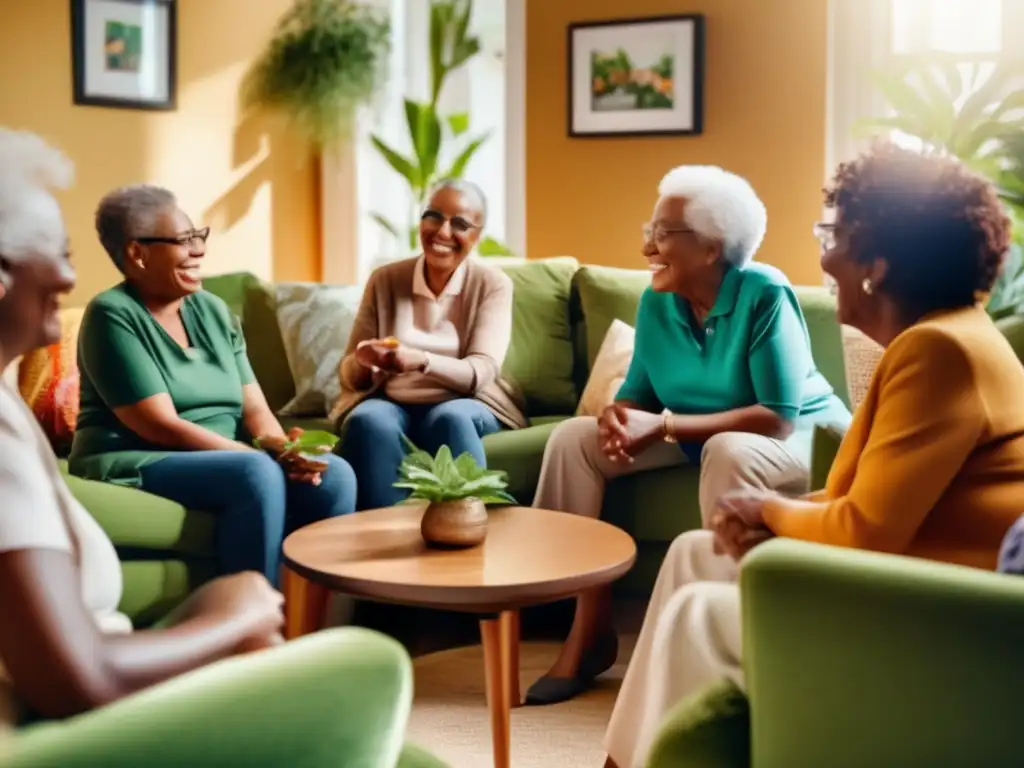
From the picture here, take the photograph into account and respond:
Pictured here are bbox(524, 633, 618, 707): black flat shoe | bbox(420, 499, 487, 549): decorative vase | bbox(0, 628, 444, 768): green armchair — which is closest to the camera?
bbox(0, 628, 444, 768): green armchair

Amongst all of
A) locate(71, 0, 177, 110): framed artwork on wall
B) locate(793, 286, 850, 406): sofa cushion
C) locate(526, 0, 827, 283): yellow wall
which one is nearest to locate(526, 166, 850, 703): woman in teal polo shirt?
locate(793, 286, 850, 406): sofa cushion

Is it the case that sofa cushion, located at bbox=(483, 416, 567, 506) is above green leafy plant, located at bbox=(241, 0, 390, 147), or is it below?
below

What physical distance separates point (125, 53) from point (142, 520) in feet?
8.52

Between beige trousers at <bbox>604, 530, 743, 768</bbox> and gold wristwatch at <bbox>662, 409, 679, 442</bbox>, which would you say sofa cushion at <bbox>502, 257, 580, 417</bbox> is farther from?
beige trousers at <bbox>604, 530, 743, 768</bbox>

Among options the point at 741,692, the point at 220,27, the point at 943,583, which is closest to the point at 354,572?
the point at 741,692

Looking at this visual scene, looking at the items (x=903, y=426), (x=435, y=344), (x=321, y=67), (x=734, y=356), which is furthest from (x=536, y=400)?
(x=903, y=426)

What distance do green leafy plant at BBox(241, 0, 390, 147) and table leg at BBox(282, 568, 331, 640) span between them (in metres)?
2.59

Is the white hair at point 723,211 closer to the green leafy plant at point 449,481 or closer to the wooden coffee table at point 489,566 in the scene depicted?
the wooden coffee table at point 489,566

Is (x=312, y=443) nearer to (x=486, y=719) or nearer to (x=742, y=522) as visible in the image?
(x=486, y=719)

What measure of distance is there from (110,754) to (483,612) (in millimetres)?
1254

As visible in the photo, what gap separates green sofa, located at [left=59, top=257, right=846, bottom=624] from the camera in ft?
7.79

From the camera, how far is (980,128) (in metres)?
3.14

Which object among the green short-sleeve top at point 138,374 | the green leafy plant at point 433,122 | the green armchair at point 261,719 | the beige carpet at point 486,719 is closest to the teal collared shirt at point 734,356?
the beige carpet at point 486,719

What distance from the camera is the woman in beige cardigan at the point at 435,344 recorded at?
10.6ft
